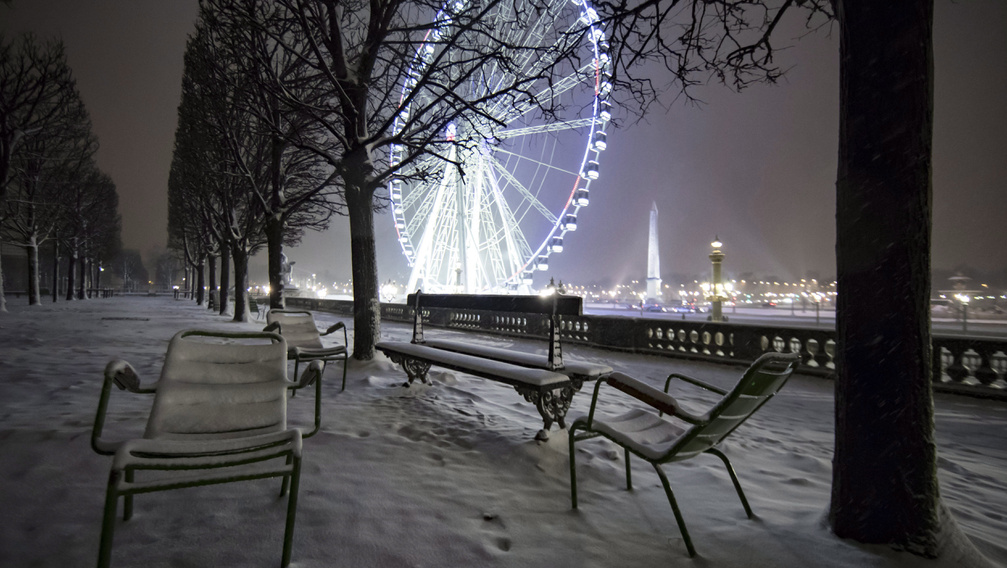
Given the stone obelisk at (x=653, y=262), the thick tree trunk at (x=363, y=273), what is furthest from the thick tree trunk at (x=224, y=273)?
the stone obelisk at (x=653, y=262)

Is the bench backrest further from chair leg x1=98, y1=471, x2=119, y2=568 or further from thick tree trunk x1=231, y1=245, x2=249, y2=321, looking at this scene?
thick tree trunk x1=231, y1=245, x2=249, y2=321

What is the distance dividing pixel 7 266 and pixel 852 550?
89.3 meters

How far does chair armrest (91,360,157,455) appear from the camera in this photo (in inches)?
82.7

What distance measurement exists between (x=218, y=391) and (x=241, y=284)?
15038 mm

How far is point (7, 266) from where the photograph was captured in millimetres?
61281

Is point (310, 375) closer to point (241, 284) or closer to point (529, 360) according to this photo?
point (529, 360)

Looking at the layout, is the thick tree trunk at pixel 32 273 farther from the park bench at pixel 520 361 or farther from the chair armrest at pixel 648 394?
the chair armrest at pixel 648 394

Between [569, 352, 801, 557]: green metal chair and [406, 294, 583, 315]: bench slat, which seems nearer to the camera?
[569, 352, 801, 557]: green metal chair

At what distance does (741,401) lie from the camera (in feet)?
7.43

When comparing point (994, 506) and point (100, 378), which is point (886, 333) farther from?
point (100, 378)

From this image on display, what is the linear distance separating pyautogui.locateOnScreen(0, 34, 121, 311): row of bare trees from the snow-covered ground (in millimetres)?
17376

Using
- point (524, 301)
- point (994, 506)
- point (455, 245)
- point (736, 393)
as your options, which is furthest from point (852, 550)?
point (455, 245)

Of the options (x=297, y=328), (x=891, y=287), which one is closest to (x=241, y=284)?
(x=297, y=328)

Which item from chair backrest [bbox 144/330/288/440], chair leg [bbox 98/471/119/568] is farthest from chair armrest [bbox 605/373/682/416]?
chair leg [bbox 98/471/119/568]
